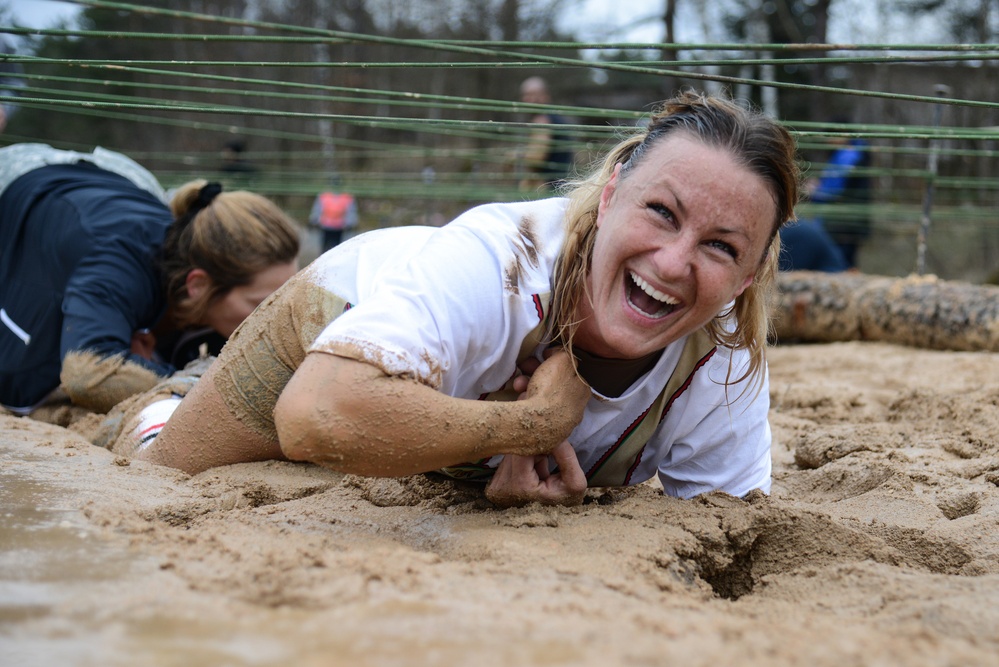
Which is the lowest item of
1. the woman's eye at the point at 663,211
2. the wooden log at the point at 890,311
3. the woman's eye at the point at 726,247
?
the wooden log at the point at 890,311

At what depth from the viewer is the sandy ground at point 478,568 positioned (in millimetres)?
1170

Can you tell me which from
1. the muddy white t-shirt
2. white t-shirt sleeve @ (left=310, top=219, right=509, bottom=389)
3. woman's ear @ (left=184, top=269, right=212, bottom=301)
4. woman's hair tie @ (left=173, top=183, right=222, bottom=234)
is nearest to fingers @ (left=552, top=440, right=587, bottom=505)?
the muddy white t-shirt

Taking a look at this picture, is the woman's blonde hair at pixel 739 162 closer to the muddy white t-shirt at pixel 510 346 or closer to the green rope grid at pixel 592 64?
the muddy white t-shirt at pixel 510 346

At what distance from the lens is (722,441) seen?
7.47 feet

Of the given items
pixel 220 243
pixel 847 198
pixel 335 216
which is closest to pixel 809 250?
pixel 847 198

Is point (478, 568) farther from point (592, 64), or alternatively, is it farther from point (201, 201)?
point (201, 201)

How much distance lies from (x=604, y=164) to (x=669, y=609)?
1.16 metres

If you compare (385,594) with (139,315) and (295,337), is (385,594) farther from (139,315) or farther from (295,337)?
(139,315)

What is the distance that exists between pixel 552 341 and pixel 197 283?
Result: 1.91 m

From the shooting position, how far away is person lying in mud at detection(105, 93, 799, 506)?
1.72m

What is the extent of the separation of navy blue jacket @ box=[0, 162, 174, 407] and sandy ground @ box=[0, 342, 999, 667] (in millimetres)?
679

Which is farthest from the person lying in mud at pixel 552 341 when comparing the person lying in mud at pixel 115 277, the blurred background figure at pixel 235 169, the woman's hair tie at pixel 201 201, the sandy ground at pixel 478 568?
the blurred background figure at pixel 235 169

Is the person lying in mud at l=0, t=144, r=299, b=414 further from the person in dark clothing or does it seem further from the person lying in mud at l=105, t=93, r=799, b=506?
the person in dark clothing

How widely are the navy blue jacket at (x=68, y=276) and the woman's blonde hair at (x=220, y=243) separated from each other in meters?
0.11
